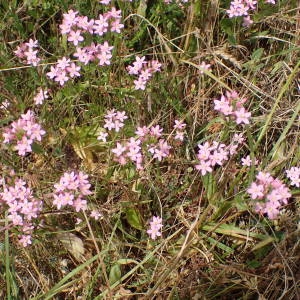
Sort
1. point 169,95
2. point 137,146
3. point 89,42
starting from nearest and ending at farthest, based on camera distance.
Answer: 1. point 137,146
2. point 89,42
3. point 169,95

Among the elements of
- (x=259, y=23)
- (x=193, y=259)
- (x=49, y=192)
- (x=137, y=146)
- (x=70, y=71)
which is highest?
(x=259, y=23)

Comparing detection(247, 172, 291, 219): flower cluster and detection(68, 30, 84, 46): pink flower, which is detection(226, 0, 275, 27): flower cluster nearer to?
detection(68, 30, 84, 46): pink flower

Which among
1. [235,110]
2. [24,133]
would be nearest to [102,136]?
[24,133]

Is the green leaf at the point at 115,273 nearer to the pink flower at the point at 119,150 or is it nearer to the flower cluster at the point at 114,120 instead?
the pink flower at the point at 119,150

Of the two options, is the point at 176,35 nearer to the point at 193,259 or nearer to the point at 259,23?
the point at 259,23

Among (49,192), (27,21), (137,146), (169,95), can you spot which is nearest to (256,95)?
(169,95)

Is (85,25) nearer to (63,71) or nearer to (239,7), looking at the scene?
(63,71)
